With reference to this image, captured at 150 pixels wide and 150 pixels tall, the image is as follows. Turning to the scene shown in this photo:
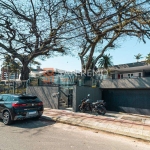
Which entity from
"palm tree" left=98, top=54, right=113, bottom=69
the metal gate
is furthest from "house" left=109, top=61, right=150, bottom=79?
the metal gate

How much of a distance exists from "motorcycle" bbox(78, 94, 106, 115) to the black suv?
3146 mm

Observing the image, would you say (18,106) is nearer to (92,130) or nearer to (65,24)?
(92,130)

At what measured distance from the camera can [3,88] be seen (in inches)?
595

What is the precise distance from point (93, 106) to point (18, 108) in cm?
481

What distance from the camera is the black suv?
6617 mm

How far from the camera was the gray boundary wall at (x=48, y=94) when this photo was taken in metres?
10.8

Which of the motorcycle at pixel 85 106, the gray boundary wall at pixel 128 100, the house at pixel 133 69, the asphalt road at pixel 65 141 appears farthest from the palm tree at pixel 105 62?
the asphalt road at pixel 65 141

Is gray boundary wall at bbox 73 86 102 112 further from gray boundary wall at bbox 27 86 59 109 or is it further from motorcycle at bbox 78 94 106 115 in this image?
gray boundary wall at bbox 27 86 59 109

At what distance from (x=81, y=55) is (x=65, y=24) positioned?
241 inches

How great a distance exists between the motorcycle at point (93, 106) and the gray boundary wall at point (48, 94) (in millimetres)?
2070

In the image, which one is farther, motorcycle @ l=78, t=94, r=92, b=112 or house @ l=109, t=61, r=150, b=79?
house @ l=109, t=61, r=150, b=79

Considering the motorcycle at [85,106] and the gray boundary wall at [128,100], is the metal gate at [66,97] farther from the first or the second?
the gray boundary wall at [128,100]

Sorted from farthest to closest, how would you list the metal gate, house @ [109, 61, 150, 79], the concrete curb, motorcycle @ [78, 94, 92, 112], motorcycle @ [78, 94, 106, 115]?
house @ [109, 61, 150, 79]
the metal gate
motorcycle @ [78, 94, 92, 112]
motorcycle @ [78, 94, 106, 115]
the concrete curb

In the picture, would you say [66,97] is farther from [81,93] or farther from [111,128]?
[111,128]
